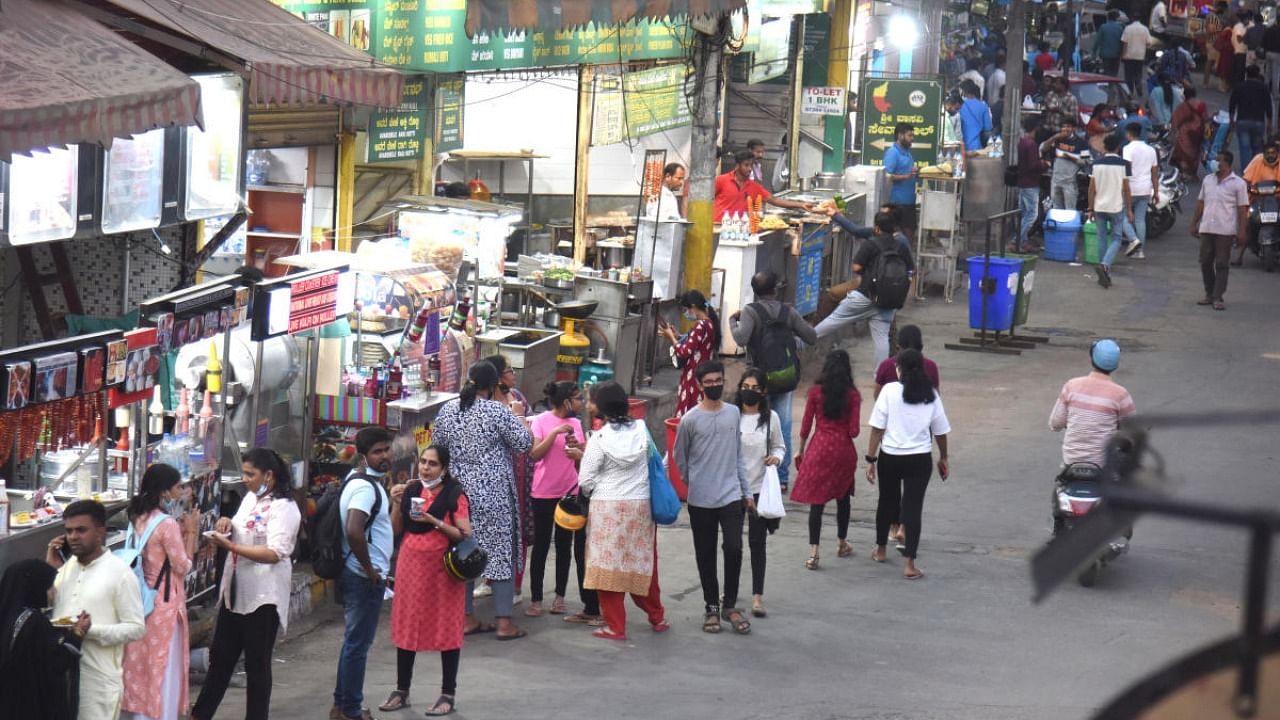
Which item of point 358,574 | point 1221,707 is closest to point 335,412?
point 358,574

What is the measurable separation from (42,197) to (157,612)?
241 centimetres

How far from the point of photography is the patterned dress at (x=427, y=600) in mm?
8477

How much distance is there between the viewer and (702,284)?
16141 mm

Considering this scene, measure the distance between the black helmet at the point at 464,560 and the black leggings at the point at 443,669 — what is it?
0.39 m

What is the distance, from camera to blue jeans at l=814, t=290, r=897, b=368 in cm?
1534

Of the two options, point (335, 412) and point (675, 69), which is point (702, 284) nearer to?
point (675, 69)

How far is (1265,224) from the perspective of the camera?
73.4 feet

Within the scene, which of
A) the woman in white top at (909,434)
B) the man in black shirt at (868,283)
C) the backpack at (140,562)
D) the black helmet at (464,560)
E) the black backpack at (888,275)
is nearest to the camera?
the backpack at (140,562)

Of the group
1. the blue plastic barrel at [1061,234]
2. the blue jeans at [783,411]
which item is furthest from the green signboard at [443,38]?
the blue plastic barrel at [1061,234]

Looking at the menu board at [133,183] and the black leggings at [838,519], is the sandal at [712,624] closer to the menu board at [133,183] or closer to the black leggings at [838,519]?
the black leggings at [838,519]

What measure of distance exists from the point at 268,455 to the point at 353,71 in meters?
3.41

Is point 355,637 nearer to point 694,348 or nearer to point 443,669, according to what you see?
point 443,669

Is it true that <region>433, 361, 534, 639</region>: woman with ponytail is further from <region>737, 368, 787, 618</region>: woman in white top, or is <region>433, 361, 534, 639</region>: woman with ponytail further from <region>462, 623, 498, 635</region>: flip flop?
<region>737, 368, 787, 618</region>: woman in white top

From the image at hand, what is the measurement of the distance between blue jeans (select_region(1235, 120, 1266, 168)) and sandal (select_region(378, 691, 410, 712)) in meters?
23.5
